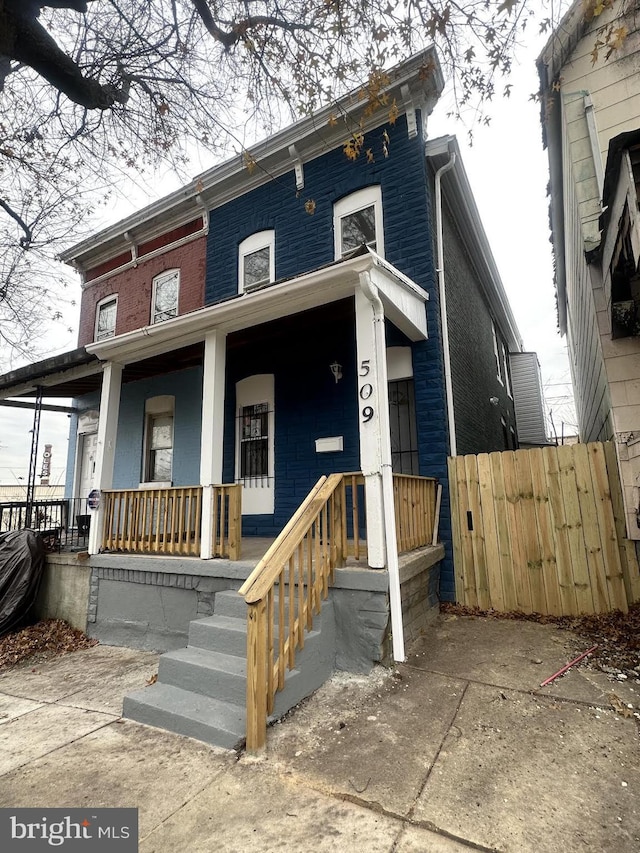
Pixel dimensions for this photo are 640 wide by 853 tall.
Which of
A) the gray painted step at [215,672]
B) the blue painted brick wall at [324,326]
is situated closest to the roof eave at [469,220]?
the blue painted brick wall at [324,326]

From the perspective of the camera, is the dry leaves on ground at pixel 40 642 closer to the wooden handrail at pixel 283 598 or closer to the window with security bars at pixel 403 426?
the wooden handrail at pixel 283 598

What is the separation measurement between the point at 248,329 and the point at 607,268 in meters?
4.14

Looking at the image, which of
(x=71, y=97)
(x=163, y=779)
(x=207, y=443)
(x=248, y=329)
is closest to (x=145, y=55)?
(x=71, y=97)

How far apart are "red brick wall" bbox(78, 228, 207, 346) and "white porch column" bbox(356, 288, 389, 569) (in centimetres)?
523

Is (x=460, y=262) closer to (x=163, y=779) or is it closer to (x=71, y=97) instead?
(x=71, y=97)

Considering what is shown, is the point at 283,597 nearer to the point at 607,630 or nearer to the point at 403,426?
the point at 607,630

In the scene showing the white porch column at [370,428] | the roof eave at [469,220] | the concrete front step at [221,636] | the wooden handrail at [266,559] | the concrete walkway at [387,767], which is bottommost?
the concrete walkway at [387,767]

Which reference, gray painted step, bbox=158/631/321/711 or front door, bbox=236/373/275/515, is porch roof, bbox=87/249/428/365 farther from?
gray painted step, bbox=158/631/321/711

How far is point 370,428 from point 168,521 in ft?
10.2

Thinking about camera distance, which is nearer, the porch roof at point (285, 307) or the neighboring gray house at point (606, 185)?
the neighboring gray house at point (606, 185)

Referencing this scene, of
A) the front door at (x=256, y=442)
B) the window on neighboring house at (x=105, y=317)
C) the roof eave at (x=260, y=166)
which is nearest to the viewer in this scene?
the roof eave at (x=260, y=166)

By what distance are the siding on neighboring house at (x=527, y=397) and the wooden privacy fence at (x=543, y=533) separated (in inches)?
417

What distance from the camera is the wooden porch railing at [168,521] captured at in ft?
16.6

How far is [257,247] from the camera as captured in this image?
812 cm
